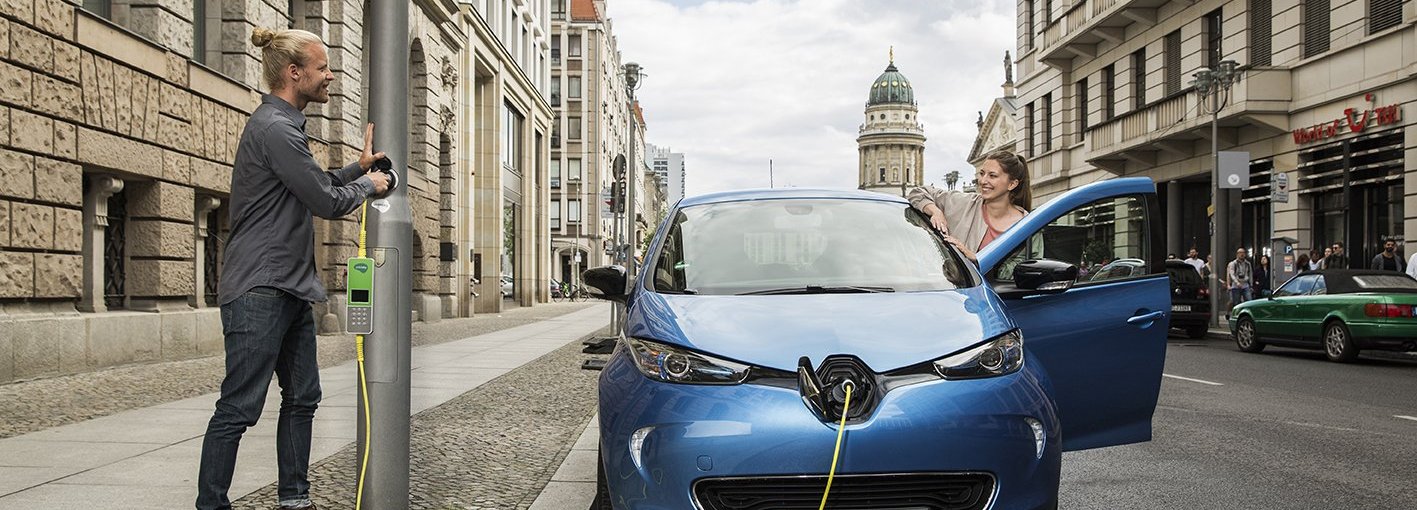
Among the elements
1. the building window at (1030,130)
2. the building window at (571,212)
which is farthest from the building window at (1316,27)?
the building window at (571,212)

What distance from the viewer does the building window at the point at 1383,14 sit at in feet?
69.3

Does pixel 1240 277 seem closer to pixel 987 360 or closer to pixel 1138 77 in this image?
pixel 1138 77

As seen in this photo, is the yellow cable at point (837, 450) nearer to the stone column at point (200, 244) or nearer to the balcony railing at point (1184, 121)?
the stone column at point (200, 244)

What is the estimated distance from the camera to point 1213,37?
28125 mm

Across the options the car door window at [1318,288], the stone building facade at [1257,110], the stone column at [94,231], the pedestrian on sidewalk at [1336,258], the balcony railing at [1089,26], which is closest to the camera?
the stone column at [94,231]

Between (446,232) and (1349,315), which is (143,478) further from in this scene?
(446,232)

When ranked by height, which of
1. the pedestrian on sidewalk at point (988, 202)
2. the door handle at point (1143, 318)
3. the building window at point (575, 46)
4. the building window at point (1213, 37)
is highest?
the building window at point (575, 46)

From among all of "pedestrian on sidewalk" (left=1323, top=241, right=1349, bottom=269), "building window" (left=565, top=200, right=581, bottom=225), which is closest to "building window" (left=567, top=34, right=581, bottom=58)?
"building window" (left=565, top=200, right=581, bottom=225)

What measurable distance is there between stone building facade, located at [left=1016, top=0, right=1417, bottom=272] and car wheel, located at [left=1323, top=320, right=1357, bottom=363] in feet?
24.6

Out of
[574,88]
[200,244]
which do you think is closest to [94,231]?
[200,244]

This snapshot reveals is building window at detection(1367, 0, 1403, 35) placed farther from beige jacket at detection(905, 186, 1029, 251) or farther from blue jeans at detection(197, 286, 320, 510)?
blue jeans at detection(197, 286, 320, 510)

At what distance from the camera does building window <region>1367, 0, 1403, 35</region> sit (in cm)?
2111

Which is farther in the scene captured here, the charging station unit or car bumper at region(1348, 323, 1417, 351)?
car bumper at region(1348, 323, 1417, 351)

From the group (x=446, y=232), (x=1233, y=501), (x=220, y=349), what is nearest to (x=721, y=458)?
(x=1233, y=501)
